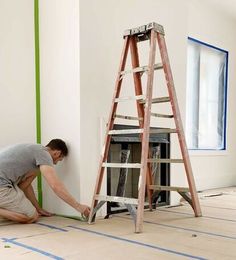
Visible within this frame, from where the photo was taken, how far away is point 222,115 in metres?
6.49

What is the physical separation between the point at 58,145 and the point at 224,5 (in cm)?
409

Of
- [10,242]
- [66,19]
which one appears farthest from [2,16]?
[10,242]

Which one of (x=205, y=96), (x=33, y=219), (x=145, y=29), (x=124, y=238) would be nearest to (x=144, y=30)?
(x=145, y=29)

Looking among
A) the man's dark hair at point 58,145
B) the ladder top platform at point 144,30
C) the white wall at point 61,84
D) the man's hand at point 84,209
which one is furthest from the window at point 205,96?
the man's hand at point 84,209

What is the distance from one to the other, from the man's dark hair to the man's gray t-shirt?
116 millimetres

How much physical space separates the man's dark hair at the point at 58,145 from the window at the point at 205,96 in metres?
2.96

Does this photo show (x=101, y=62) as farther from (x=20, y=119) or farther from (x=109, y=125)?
(x=20, y=119)

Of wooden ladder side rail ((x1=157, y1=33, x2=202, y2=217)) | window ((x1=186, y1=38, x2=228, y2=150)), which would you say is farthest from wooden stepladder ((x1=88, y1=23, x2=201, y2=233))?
window ((x1=186, y1=38, x2=228, y2=150))

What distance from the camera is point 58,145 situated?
10.7 ft

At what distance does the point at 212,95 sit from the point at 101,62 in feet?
10.9

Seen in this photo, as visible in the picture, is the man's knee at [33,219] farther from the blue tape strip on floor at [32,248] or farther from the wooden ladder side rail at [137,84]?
the wooden ladder side rail at [137,84]

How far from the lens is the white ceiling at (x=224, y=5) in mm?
5688

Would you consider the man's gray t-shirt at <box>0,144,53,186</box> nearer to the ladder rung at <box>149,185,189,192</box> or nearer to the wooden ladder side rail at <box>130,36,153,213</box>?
the wooden ladder side rail at <box>130,36,153,213</box>

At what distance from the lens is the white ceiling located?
5.69 m
